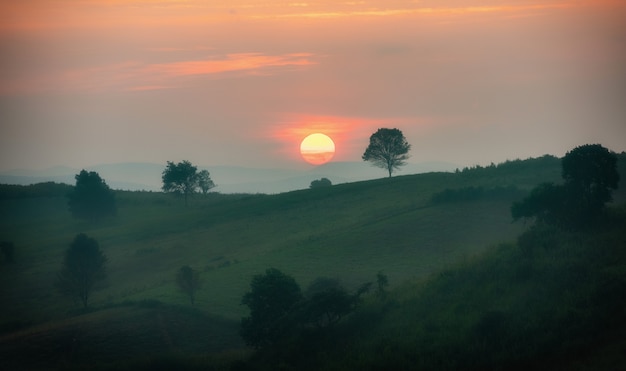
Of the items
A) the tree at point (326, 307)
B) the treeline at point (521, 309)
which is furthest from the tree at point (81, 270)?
the treeline at point (521, 309)

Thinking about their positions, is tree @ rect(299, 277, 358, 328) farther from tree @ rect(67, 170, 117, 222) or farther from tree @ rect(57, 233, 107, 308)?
tree @ rect(67, 170, 117, 222)

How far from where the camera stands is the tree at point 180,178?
474 feet

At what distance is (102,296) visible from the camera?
274ft

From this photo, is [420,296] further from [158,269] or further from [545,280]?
[158,269]

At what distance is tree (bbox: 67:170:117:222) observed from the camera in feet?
430

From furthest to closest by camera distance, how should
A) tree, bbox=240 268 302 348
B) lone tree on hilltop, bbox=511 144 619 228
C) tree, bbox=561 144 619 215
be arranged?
tree, bbox=561 144 619 215 → lone tree on hilltop, bbox=511 144 619 228 → tree, bbox=240 268 302 348

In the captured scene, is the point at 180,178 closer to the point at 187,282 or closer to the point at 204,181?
the point at 204,181

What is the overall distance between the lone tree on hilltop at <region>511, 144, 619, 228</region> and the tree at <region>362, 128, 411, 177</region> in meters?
77.8

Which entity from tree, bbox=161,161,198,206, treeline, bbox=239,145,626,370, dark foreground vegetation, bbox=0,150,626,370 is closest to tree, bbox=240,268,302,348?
dark foreground vegetation, bbox=0,150,626,370

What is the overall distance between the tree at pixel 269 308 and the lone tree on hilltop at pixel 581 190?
2433 cm

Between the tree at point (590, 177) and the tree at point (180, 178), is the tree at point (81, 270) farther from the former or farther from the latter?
the tree at point (180, 178)

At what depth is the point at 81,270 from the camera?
268 feet

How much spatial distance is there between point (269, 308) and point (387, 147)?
87.6 meters

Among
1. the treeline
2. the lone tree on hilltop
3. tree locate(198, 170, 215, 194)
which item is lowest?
the treeline
